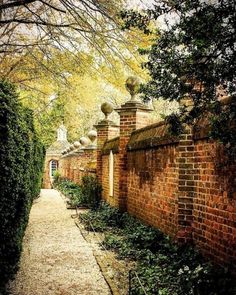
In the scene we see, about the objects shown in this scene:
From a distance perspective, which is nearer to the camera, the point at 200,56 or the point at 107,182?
the point at 200,56

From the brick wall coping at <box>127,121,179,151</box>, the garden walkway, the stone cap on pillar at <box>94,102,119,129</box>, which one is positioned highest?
the stone cap on pillar at <box>94,102,119,129</box>

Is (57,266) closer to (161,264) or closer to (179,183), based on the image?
(161,264)

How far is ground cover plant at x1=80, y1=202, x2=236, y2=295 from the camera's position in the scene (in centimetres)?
433

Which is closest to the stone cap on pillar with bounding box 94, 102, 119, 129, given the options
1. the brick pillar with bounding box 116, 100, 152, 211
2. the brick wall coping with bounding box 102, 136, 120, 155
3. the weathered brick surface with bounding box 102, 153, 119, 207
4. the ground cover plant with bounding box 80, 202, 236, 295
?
the brick wall coping with bounding box 102, 136, 120, 155

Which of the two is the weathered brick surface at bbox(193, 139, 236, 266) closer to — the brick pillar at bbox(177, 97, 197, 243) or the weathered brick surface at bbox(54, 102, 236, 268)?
the weathered brick surface at bbox(54, 102, 236, 268)

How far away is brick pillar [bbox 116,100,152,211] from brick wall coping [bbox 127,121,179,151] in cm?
28

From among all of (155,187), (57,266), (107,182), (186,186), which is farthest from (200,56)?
(107,182)

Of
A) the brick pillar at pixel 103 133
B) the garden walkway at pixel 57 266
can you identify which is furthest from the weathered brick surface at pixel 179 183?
the brick pillar at pixel 103 133

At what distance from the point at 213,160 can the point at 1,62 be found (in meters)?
12.3

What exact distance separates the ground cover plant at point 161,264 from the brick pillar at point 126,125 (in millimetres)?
966

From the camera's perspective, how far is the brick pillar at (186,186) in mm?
5836

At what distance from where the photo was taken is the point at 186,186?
233 inches

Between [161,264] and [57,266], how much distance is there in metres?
1.82

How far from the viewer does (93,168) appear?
1556cm
